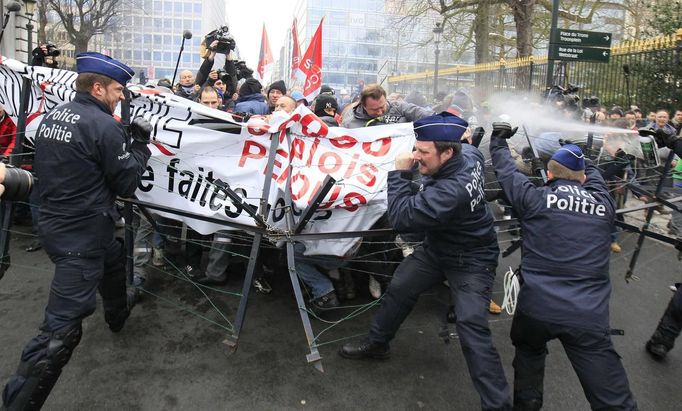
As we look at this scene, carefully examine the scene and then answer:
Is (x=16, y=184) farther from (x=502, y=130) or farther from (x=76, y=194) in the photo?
(x=502, y=130)

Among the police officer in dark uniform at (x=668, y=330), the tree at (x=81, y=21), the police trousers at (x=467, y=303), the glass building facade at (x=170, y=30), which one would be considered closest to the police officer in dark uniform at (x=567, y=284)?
the police trousers at (x=467, y=303)

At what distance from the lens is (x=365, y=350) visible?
11.7 feet

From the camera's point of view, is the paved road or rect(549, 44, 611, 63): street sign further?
rect(549, 44, 611, 63): street sign

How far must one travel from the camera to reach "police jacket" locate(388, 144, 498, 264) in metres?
3.01

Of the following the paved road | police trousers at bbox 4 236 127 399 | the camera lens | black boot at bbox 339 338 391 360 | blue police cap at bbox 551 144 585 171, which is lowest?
the paved road

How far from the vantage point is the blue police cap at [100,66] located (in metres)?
2.98

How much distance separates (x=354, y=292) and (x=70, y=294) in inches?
102

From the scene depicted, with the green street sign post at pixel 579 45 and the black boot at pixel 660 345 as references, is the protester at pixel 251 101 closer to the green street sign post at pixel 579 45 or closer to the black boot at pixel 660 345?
the black boot at pixel 660 345

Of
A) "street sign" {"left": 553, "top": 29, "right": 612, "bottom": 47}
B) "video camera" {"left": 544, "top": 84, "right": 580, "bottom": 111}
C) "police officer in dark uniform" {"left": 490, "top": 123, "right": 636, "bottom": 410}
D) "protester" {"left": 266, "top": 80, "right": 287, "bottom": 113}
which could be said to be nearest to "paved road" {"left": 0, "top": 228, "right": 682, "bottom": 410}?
"police officer in dark uniform" {"left": 490, "top": 123, "right": 636, "bottom": 410}

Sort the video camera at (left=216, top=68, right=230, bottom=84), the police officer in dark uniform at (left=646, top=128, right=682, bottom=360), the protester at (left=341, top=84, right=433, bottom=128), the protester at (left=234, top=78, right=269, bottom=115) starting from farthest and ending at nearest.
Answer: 1. the video camera at (left=216, top=68, right=230, bottom=84)
2. the protester at (left=234, top=78, right=269, bottom=115)
3. the protester at (left=341, top=84, right=433, bottom=128)
4. the police officer in dark uniform at (left=646, top=128, right=682, bottom=360)

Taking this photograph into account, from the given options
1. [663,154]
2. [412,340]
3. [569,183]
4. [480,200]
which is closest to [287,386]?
[412,340]

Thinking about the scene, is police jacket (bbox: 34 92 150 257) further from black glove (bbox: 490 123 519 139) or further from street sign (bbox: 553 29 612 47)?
street sign (bbox: 553 29 612 47)

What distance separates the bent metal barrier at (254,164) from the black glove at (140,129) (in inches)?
27.1

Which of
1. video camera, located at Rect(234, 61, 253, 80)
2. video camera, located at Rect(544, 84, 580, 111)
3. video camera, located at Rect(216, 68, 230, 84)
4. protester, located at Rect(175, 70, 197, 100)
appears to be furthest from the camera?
video camera, located at Rect(234, 61, 253, 80)
